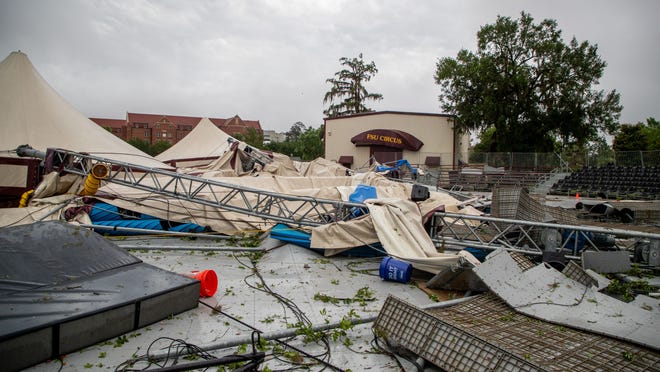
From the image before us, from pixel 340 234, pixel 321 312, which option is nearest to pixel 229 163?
pixel 340 234

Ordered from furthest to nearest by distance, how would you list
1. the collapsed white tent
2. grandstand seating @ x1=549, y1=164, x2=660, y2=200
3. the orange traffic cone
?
the collapsed white tent → grandstand seating @ x1=549, y1=164, x2=660, y2=200 → the orange traffic cone

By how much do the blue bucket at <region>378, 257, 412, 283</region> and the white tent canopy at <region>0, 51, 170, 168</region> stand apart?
10536mm

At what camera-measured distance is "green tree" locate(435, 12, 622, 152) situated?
94.2 ft

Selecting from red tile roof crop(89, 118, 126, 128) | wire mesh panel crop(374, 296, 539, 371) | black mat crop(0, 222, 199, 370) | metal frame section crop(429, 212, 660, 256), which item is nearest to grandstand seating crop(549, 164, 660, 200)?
metal frame section crop(429, 212, 660, 256)

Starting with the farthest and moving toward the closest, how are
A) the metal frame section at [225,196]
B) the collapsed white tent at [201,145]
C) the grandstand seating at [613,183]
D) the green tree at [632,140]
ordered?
the green tree at [632,140]
the collapsed white tent at [201,145]
the grandstand seating at [613,183]
the metal frame section at [225,196]

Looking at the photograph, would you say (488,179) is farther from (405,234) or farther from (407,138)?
(405,234)

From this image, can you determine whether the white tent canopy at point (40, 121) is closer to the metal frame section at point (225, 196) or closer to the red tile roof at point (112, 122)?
the metal frame section at point (225, 196)

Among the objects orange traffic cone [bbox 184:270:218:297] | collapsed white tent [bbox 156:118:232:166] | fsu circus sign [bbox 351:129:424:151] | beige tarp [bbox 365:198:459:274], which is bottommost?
orange traffic cone [bbox 184:270:218:297]

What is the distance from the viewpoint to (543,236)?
6.40 metres

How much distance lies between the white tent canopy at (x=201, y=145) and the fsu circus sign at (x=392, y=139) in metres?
12.9

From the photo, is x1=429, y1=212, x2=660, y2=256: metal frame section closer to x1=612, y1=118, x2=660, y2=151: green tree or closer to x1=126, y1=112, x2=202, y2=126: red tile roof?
x1=612, y1=118, x2=660, y2=151: green tree

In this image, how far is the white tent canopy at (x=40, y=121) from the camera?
12703mm

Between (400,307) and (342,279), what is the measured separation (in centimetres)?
244

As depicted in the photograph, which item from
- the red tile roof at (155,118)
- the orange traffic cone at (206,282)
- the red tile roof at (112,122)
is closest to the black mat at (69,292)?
the orange traffic cone at (206,282)
